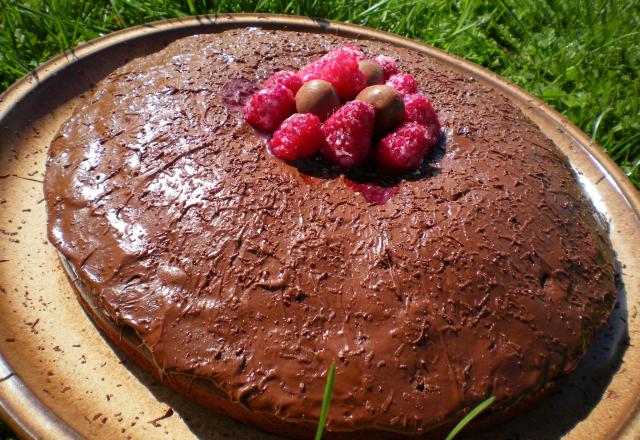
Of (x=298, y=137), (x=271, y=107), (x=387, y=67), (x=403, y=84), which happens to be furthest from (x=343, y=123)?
(x=387, y=67)

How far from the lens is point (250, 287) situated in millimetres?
1544

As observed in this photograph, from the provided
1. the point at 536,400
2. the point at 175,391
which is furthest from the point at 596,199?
the point at 175,391

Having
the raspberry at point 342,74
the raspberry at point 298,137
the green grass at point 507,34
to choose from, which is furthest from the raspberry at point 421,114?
the green grass at point 507,34

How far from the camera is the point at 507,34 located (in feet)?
13.8

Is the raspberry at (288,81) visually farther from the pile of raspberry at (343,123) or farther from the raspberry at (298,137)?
the raspberry at (298,137)

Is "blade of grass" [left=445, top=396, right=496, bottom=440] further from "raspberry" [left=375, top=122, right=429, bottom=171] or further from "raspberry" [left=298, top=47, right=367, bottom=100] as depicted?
"raspberry" [left=298, top=47, right=367, bottom=100]

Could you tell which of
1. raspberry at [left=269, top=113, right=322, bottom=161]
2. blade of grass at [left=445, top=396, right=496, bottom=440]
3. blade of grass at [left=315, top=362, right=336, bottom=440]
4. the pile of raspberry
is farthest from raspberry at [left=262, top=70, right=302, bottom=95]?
blade of grass at [left=445, top=396, right=496, bottom=440]

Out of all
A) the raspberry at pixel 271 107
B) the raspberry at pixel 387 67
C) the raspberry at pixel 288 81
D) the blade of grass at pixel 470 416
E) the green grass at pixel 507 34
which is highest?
the raspberry at pixel 387 67

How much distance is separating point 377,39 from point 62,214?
1864 millimetres

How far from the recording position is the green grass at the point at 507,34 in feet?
9.78

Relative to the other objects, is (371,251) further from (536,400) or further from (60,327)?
(60,327)

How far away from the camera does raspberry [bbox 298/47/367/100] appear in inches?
72.8

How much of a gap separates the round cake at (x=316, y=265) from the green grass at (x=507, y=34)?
1.33 metres

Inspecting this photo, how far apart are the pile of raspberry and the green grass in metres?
1.53
